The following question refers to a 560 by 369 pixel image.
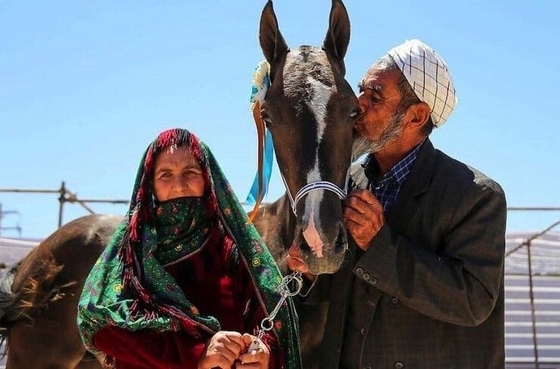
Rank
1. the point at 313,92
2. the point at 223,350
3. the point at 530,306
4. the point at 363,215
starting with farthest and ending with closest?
the point at 530,306 < the point at 313,92 < the point at 363,215 < the point at 223,350

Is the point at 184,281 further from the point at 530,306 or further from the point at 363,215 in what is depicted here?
the point at 530,306

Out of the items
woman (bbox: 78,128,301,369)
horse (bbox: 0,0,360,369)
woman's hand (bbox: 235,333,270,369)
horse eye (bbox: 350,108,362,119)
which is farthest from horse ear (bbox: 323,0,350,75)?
woman's hand (bbox: 235,333,270,369)

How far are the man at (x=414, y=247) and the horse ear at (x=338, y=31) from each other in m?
0.17

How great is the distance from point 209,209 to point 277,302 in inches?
15.3

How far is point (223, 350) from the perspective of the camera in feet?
6.96

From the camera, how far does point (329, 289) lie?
2615 millimetres

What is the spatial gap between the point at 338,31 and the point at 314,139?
0.59 meters

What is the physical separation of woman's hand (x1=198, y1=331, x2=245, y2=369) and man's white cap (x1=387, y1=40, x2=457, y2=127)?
98 cm

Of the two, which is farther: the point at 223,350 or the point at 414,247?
the point at 414,247

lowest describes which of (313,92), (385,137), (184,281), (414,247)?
(184,281)

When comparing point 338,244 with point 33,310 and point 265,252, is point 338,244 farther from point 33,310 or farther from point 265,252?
point 33,310

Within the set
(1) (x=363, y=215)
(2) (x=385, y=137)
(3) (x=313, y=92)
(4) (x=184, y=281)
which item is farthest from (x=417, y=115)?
(4) (x=184, y=281)

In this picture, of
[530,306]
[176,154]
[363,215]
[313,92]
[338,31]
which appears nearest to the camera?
[363,215]

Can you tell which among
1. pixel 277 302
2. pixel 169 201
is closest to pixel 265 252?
pixel 277 302
